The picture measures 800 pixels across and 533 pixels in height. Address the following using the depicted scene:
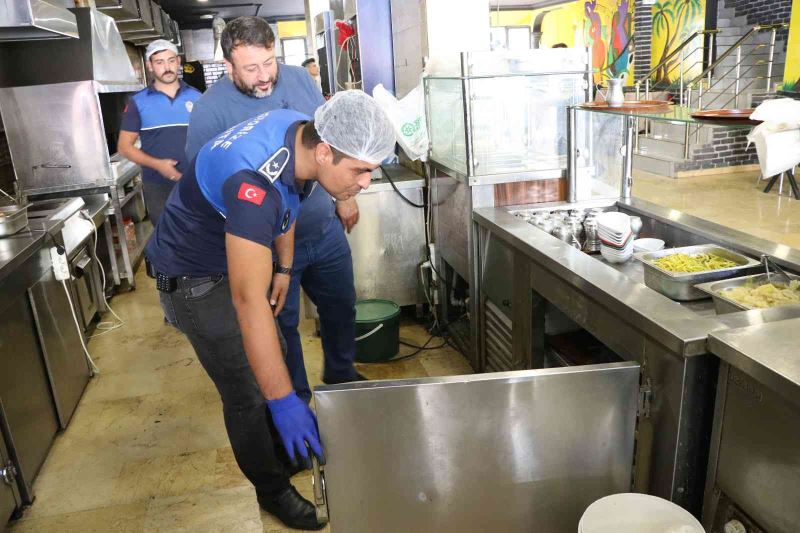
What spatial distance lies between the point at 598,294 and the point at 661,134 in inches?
282

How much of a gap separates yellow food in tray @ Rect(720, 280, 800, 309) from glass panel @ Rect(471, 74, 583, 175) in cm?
107

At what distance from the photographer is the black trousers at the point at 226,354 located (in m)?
1.68

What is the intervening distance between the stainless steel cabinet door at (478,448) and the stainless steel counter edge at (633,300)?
12cm

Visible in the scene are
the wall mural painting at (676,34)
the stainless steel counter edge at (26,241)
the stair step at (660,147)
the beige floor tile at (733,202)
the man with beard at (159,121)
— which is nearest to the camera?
the stainless steel counter edge at (26,241)

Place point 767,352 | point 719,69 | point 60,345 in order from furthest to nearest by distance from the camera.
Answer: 1. point 719,69
2. point 60,345
3. point 767,352

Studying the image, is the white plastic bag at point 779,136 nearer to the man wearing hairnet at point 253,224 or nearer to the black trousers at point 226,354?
the man wearing hairnet at point 253,224

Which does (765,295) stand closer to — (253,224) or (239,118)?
(253,224)

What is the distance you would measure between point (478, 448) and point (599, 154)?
5.02 feet

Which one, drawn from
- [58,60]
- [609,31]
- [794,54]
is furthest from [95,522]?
[609,31]

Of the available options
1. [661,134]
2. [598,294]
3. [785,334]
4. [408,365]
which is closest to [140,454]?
[408,365]

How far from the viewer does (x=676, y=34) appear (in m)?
8.92

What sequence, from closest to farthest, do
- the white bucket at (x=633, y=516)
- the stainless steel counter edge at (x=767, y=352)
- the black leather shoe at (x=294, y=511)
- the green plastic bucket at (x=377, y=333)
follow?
1. the stainless steel counter edge at (x=767, y=352)
2. the white bucket at (x=633, y=516)
3. the black leather shoe at (x=294, y=511)
4. the green plastic bucket at (x=377, y=333)

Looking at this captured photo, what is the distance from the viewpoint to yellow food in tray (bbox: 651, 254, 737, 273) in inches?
65.8

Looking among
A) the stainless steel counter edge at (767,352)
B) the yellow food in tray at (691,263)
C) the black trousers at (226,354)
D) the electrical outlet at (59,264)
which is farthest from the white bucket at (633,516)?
the electrical outlet at (59,264)
